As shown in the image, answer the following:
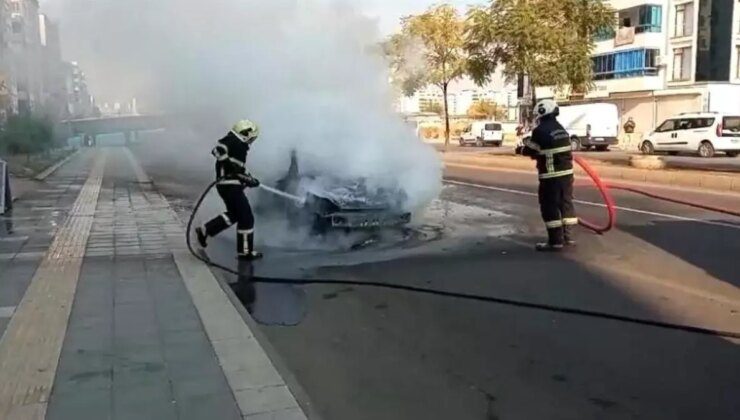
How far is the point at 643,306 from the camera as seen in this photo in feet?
18.8

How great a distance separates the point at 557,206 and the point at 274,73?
5859mm

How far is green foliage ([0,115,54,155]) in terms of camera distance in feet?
92.7

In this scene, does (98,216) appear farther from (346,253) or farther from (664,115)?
(664,115)

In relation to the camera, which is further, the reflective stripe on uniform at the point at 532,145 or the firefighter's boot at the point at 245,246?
the reflective stripe on uniform at the point at 532,145

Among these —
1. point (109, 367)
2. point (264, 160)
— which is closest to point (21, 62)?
point (264, 160)

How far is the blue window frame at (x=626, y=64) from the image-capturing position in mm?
47156

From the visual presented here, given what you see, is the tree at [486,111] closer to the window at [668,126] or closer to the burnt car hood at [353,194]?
the window at [668,126]

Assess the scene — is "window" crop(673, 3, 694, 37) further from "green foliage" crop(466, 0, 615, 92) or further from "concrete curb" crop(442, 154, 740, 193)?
"concrete curb" crop(442, 154, 740, 193)

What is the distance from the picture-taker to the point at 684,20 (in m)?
46.6

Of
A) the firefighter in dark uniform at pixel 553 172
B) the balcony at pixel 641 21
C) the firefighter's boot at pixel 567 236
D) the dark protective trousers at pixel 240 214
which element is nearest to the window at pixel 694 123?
the balcony at pixel 641 21

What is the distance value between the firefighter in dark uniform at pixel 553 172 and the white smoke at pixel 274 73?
6.44 feet

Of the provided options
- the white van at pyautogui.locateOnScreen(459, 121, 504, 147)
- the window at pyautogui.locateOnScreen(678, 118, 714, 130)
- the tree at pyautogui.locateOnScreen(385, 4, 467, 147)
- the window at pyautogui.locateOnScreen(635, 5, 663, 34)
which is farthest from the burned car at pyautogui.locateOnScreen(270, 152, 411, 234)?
the window at pyautogui.locateOnScreen(635, 5, 663, 34)

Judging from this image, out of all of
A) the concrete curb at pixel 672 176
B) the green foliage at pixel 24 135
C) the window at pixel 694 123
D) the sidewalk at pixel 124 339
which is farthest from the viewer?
the green foliage at pixel 24 135

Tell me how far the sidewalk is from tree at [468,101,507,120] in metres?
75.0
